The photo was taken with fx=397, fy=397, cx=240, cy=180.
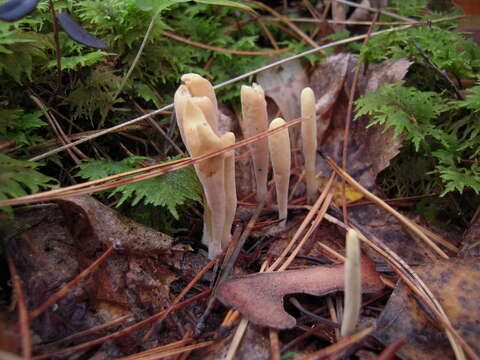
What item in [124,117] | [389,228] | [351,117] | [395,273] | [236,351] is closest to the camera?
[236,351]

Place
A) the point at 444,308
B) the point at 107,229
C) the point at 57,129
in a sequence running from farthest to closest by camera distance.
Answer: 1. the point at 57,129
2. the point at 107,229
3. the point at 444,308

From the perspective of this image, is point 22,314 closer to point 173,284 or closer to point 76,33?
point 173,284

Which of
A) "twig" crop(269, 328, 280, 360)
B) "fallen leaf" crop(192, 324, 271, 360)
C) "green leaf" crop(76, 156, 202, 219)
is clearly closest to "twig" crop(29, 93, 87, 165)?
"green leaf" crop(76, 156, 202, 219)

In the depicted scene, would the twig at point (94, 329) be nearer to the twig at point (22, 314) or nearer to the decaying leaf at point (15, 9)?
the twig at point (22, 314)

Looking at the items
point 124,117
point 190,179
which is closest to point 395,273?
point 190,179

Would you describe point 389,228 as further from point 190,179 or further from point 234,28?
point 234,28

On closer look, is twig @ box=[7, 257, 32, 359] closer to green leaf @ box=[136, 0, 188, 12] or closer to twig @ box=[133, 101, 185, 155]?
twig @ box=[133, 101, 185, 155]

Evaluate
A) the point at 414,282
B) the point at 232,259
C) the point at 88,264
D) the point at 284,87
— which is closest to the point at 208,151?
the point at 232,259
